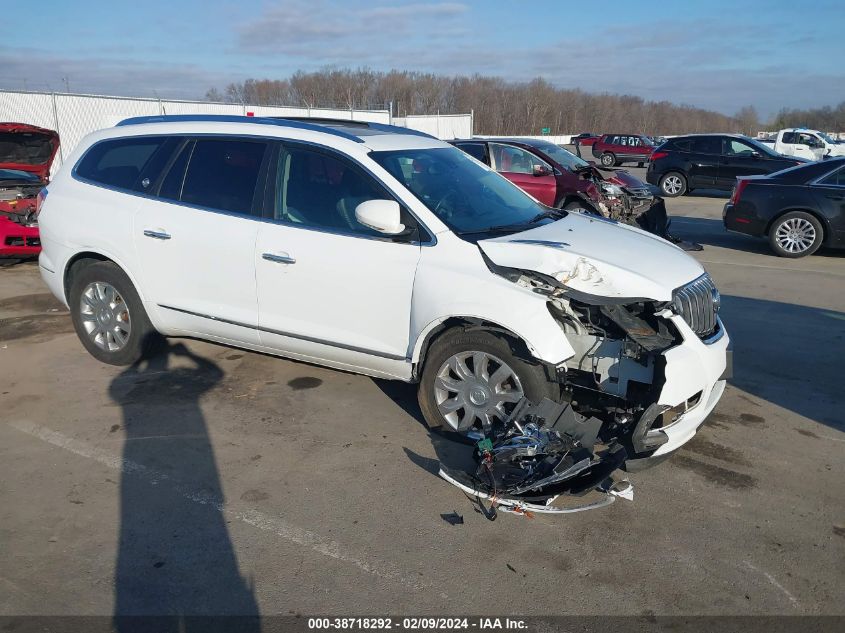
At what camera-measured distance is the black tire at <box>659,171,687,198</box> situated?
1933 cm

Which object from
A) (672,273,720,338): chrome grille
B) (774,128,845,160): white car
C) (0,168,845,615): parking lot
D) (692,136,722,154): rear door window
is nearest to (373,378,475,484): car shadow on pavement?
(0,168,845,615): parking lot

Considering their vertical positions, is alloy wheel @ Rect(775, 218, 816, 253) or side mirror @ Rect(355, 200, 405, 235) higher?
side mirror @ Rect(355, 200, 405, 235)

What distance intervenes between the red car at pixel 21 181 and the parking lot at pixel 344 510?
177 inches

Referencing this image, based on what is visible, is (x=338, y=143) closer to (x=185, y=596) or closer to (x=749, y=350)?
(x=185, y=596)

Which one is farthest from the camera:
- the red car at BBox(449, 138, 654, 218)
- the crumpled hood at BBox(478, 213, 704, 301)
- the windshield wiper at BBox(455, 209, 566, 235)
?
the red car at BBox(449, 138, 654, 218)

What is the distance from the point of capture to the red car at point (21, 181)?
9492 mm

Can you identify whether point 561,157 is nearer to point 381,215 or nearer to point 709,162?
point 709,162

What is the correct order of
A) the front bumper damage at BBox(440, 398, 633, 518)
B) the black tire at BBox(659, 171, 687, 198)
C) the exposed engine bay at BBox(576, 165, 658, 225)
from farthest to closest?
1. the black tire at BBox(659, 171, 687, 198)
2. the exposed engine bay at BBox(576, 165, 658, 225)
3. the front bumper damage at BBox(440, 398, 633, 518)

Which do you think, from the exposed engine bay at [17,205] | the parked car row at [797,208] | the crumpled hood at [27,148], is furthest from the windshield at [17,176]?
the parked car row at [797,208]

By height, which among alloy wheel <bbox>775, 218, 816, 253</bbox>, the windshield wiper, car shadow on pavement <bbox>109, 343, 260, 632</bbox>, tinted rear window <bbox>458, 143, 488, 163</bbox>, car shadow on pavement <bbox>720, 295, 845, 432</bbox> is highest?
tinted rear window <bbox>458, 143, 488, 163</bbox>

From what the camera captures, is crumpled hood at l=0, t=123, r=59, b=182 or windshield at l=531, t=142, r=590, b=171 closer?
crumpled hood at l=0, t=123, r=59, b=182

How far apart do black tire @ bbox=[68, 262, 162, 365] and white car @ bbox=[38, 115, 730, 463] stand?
1cm

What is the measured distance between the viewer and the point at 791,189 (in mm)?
10703

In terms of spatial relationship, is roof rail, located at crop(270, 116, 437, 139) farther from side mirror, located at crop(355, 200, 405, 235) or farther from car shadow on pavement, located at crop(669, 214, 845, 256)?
car shadow on pavement, located at crop(669, 214, 845, 256)
